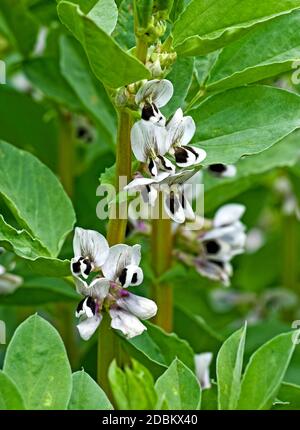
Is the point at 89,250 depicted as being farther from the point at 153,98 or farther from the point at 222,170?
the point at 222,170

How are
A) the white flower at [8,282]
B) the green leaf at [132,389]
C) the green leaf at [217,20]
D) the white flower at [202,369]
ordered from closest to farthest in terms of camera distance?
the green leaf at [132,389], the green leaf at [217,20], the white flower at [202,369], the white flower at [8,282]

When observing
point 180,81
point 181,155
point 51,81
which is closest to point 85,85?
point 51,81

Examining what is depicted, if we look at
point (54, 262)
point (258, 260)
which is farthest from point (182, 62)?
point (258, 260)

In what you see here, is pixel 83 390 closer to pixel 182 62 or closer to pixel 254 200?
pixel 182 62

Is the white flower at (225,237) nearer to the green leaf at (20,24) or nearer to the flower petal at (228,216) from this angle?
the flower petal at (228,216)

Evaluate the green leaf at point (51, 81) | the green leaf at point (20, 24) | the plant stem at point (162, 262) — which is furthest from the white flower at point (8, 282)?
the green leaf at point (20, 24)

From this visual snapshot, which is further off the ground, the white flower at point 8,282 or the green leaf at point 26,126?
the green leaf at point 26,126
